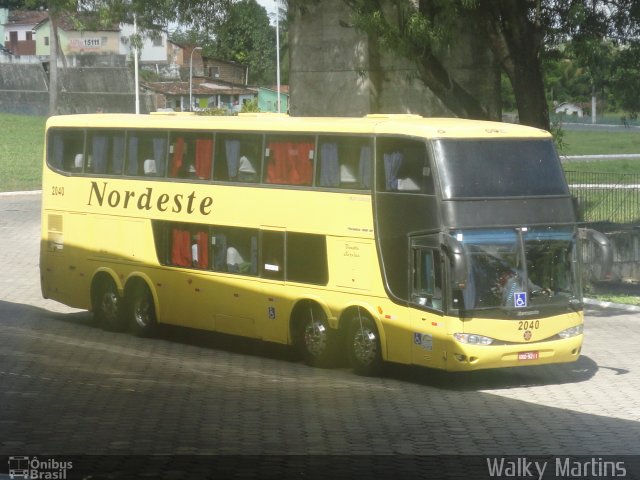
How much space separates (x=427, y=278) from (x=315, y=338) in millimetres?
2694

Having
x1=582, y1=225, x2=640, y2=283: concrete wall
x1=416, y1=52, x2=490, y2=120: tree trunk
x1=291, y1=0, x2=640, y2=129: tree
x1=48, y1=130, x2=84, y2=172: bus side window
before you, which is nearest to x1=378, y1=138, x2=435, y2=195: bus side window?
x1=291, y1=0, x2=640, y2=129: tree

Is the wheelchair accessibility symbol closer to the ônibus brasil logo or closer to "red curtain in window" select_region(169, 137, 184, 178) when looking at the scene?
"red curtain in window" select_region(169, 137, 184, 178)

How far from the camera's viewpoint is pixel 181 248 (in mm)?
22516

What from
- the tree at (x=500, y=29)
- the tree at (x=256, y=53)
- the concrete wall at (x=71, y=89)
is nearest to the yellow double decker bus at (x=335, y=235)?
the tree at (x=500, y=29)

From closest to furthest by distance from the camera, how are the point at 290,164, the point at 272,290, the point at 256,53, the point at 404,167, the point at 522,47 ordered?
1. the point at 404,167
2. the point at 290,164
3. the point at 272,290
4. the point at 522,47
5. the point at 256,53

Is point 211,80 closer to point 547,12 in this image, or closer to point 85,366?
point 547,12

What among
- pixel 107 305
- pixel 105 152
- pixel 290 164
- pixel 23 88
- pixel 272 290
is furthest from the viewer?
pixel 23 88

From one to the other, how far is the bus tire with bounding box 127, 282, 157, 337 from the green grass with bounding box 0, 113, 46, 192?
36673mm

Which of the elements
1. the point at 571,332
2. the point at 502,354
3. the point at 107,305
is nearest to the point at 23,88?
the point at 107,305

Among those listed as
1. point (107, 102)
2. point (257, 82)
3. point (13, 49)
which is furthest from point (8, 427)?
point (13, 49)

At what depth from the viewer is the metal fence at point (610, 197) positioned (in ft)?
101

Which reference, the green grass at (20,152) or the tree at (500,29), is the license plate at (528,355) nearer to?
the tree at (500,29)

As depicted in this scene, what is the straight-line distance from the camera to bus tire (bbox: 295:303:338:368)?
1986 centimetres

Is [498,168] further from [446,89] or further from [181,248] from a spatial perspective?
[446,89]
